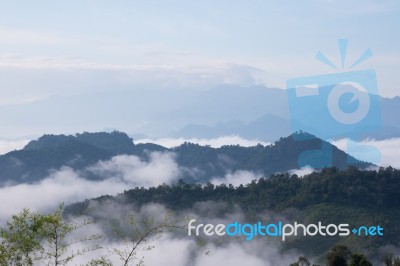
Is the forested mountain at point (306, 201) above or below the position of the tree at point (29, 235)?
below

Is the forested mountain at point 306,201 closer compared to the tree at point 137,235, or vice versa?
the tree at point 137,235

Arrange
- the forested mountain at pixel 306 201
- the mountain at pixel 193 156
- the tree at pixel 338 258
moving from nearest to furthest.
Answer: the tree at pixel 338 258
the forested mountain at pixel 306 201
the mountain at pixel 193 156

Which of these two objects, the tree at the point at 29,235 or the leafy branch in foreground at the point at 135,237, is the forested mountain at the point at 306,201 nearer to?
the leafy branch in foreground at the point at 135,237

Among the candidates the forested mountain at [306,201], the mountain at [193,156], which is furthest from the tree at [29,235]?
the mountain at [193,156]

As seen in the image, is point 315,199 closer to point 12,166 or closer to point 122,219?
point 122,219

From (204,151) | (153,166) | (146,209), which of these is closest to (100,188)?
(153,166)

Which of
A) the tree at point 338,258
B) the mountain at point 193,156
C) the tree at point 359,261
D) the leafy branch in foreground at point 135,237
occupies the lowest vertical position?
the mountain at point 193,156

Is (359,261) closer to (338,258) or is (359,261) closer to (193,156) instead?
(338,258)

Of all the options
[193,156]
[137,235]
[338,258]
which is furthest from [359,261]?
[193,156]

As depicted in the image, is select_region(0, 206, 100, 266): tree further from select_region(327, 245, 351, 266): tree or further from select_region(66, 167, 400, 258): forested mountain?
select_region(66, 167, 400, 258): forested mountain

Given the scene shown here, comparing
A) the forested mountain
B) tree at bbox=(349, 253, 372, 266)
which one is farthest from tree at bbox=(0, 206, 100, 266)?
the forested mountain
